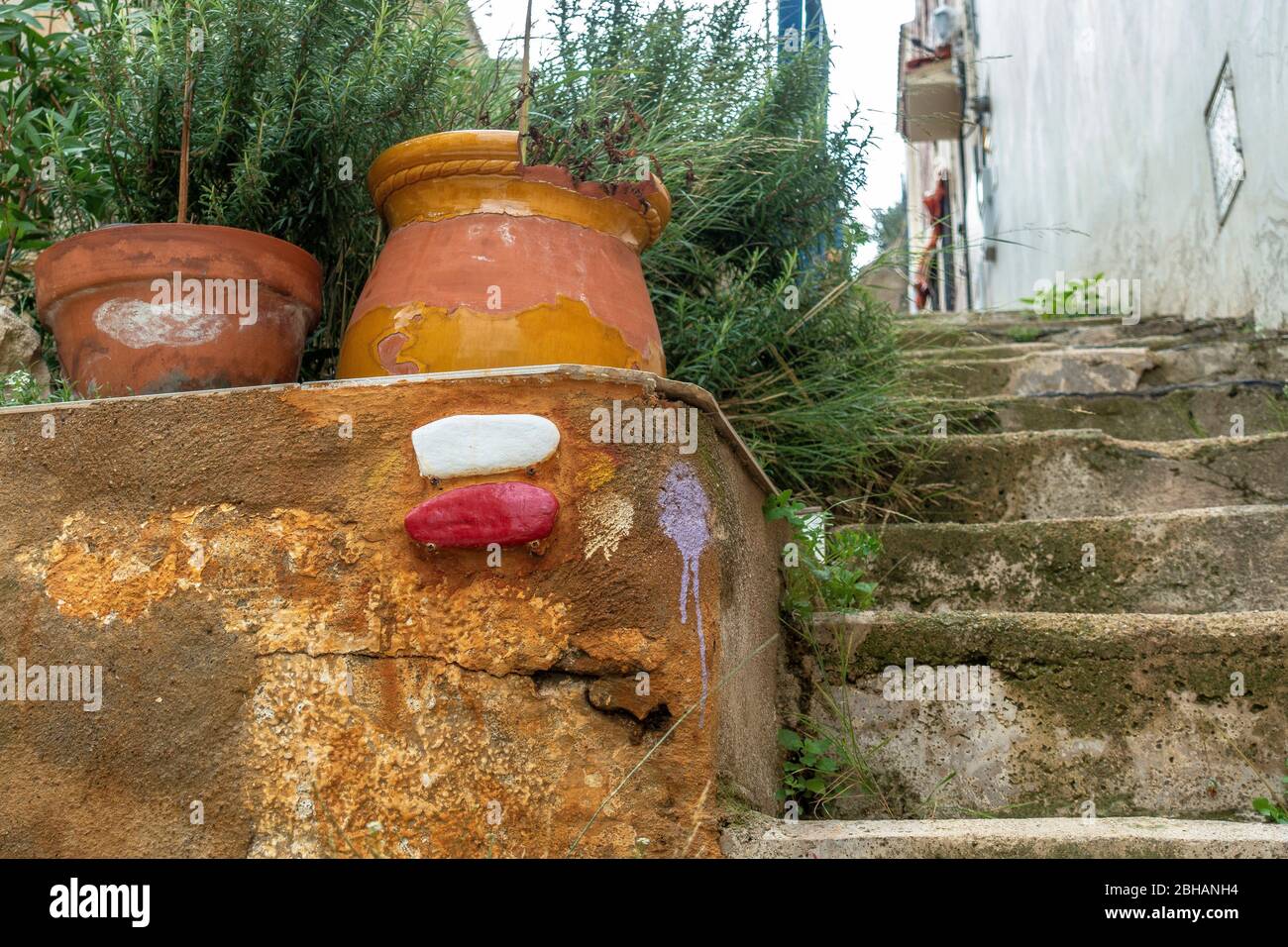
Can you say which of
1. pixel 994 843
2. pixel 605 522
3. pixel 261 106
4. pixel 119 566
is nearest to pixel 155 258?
pixel 261 106

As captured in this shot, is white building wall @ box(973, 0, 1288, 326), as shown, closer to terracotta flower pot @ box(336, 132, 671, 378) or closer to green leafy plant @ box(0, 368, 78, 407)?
terracotta flower pot @ box(336, 132, 671, 378)

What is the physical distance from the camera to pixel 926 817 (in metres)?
1.67

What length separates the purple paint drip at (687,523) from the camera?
4.50 feet

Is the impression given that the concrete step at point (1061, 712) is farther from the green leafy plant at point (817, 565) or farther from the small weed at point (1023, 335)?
the small weed at point (1023, 335)

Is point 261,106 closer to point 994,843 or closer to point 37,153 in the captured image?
point 37,153

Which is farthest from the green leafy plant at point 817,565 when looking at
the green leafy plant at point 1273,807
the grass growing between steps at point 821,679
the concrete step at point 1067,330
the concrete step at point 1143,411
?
the concrete step at point 1067,330

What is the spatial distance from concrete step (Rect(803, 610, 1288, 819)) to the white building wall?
4.17ft

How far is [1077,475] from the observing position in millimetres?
2621

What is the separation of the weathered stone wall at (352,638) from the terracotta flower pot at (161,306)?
0.44ft

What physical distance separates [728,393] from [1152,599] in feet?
2.83

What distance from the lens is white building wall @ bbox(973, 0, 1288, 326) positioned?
347 cm

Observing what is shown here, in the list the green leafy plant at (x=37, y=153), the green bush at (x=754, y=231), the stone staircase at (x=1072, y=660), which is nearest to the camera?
the stone staircase at (x=1072, y=660)

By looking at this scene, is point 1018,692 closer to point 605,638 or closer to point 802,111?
point 605,638

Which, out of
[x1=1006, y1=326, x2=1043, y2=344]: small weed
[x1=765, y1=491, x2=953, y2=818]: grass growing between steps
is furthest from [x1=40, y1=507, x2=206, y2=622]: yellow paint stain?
[x1=1006, y1=326, x2=1043, y2=344]: small weed
